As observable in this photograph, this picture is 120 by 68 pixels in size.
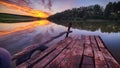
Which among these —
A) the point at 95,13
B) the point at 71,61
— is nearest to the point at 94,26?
the point at 95,13

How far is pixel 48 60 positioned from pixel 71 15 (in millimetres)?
9091

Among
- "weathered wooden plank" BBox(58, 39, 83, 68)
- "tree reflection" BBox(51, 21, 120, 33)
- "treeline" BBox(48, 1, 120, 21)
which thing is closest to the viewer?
"weathered wooden plank" BBox(58, 39, 83, 68)

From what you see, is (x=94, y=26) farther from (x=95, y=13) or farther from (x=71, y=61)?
(x=71, y=61)

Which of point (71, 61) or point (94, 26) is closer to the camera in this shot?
point (71, 61)

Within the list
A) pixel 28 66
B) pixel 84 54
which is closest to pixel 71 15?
pixel 84 54

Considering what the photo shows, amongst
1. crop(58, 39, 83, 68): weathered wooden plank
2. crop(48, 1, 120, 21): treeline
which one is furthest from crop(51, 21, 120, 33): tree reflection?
crop(58, 39, 83, 68): weathered wooden plank

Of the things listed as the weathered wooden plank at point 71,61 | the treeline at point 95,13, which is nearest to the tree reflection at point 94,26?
the treeline at point 95,13

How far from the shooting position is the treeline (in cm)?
1085

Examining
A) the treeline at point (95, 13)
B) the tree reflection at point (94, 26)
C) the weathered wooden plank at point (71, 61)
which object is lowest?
the tree reflection at point (94, 26)

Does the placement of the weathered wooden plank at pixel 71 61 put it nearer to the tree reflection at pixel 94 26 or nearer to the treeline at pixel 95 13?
the treeline at pixel 95 13

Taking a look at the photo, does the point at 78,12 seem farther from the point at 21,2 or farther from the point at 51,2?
the point at 21,2

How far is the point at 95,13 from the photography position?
11.7 meters

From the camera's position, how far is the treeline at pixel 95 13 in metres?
10.9

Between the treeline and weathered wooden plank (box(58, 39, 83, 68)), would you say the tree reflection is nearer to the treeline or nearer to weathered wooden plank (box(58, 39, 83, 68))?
A: the treeline
